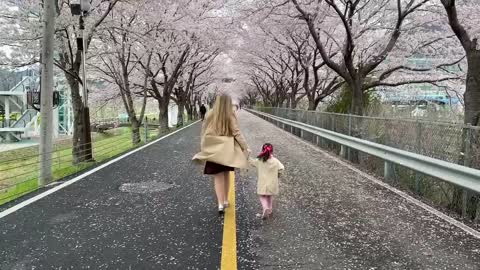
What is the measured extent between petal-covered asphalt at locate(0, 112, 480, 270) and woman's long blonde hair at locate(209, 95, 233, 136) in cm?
112

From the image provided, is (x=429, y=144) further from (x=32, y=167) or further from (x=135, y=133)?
(x=32, y=167)

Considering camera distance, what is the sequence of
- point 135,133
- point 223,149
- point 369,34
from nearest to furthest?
point 223,149 < point 135,133 < point 369,34

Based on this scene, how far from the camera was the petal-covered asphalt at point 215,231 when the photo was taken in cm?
381

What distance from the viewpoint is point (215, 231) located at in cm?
466

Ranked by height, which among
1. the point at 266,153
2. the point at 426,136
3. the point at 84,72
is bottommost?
the point at 266,153

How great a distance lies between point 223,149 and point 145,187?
8.17 feet

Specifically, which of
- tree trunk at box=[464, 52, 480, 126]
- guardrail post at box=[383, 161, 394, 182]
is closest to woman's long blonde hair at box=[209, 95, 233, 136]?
guardrail post at box=[383, 161, 394, 182]

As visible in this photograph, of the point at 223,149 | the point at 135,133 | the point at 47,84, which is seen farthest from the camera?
the point at 135,133

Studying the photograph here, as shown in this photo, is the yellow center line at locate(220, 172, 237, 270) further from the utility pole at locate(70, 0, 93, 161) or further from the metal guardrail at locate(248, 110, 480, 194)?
the utility pole at locate(70, 0, 93, 161)

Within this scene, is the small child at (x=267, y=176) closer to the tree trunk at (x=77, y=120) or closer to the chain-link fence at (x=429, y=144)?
the chain-link fence at (x=429, y=144)

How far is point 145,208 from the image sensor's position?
570cm

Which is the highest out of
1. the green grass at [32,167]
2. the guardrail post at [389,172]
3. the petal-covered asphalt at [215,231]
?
the guardrail post at [389,172]

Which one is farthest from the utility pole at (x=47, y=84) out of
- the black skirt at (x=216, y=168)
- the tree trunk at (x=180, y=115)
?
the tree trunk at (x=180, y=115)

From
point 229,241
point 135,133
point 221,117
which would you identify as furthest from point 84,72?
point 135,133
